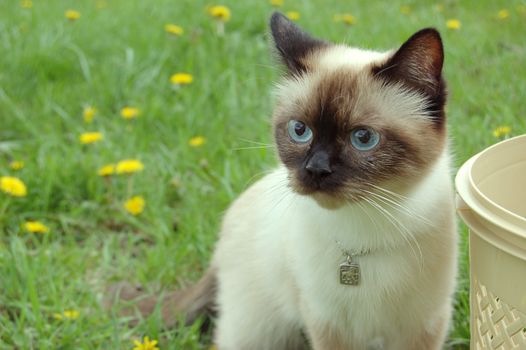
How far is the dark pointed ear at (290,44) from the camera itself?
1.91 metres

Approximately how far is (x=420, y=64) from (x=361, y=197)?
354 mm

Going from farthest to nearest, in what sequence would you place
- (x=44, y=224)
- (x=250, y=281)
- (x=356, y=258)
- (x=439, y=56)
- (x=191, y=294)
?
(x=44, y=224) → (x=191, y=294) → (x=250, y=281) → (x=356, y=258) → (x=439, y=56)

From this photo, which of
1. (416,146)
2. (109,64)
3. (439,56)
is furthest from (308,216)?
(109,64)

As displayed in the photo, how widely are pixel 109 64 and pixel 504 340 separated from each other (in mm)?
2903

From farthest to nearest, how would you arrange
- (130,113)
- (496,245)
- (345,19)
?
(345,19) < (130,113) < (496,245)

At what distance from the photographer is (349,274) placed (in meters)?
1.86

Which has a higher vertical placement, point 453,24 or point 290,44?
point 290,44

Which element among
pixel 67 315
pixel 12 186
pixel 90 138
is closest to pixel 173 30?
pixel 90 138

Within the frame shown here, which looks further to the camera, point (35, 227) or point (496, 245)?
point (35, 227)

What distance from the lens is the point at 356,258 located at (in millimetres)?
1870

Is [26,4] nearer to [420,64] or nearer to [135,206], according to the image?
[135,206]

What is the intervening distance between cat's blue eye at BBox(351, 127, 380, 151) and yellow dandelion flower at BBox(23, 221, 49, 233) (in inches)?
59.6

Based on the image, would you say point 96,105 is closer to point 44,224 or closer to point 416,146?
point 44,224

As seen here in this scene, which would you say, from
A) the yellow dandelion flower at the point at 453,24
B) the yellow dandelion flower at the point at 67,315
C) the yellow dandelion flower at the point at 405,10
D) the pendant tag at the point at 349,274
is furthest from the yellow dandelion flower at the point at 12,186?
the yellow dandelion flower at the point at 405,10
